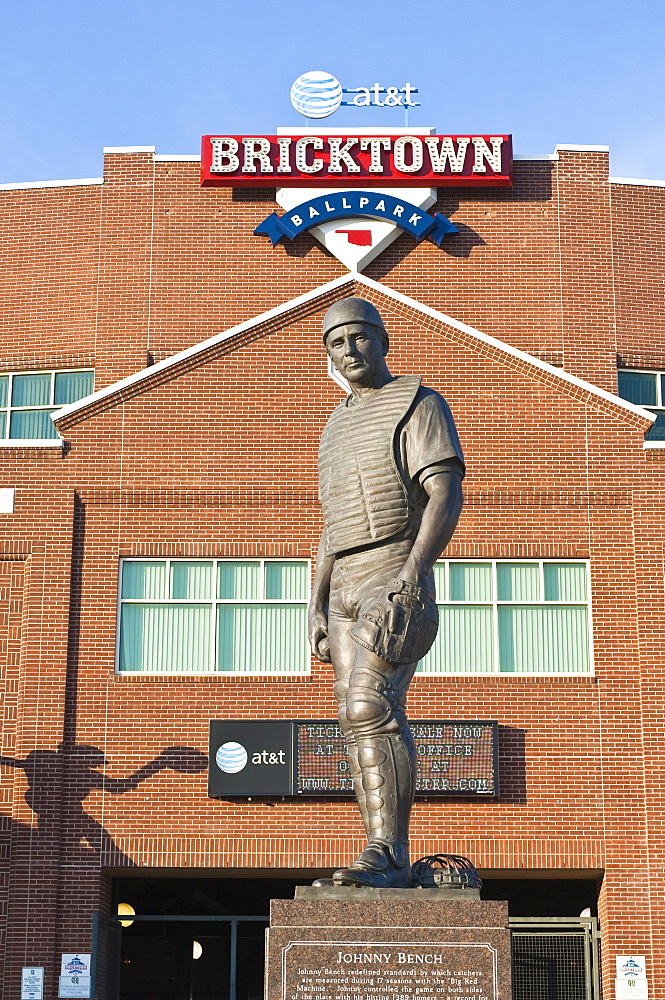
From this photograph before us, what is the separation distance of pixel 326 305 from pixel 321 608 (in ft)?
52.9

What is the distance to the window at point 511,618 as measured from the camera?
23797 millimetres

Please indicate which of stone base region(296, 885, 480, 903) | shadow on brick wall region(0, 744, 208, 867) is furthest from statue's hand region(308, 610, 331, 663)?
shadow on brick wall region(0, 744, 208, 867)

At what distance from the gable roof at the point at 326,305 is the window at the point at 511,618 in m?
2.81

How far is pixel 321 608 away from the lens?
9539 mm

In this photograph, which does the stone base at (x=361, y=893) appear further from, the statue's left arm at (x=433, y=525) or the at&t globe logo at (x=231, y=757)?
the at&t globe logo at (x=231, y=757)

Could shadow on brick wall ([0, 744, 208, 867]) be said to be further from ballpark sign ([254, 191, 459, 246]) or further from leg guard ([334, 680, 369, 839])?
leg guard ([334, 680, 369, 839])

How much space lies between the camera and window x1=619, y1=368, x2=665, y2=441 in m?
28.5

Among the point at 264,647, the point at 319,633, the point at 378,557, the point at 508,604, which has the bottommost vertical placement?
the point at 319,633

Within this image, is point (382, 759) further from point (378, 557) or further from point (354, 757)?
point (378, 557)

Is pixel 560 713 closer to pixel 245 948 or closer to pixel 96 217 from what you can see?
pixel 245 948

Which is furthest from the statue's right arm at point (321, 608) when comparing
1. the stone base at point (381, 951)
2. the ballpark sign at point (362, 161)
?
the ballpark sign at point (362, 161)

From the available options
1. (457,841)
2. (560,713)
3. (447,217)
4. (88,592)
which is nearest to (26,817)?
(88,592)

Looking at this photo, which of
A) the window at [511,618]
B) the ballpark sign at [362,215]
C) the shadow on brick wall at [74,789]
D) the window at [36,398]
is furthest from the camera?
the window at [36,398]

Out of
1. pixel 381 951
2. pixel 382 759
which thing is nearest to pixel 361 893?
pixel 381 951
